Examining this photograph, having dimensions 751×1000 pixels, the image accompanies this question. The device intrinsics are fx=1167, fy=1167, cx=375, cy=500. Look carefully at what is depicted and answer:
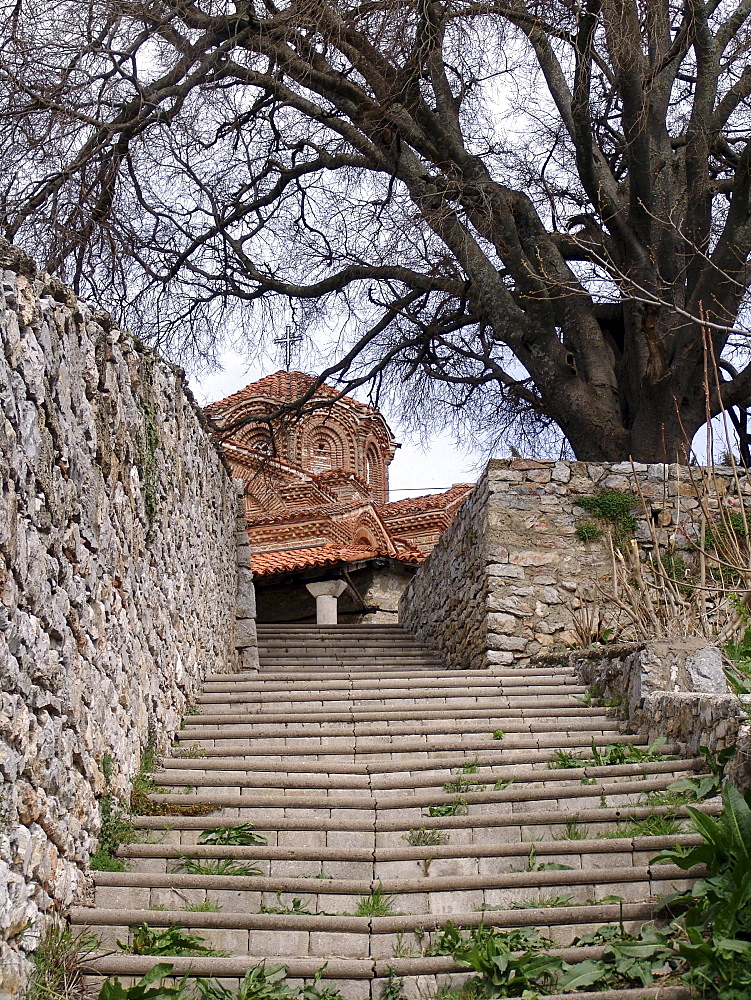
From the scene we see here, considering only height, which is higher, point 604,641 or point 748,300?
point 748,300

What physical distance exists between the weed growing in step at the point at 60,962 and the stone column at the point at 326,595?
492 inches

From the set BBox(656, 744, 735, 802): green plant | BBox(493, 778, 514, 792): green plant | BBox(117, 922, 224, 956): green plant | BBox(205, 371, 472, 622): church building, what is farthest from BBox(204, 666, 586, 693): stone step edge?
BBox(205, 371, 472, 622): church building

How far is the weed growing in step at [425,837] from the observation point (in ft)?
19.9

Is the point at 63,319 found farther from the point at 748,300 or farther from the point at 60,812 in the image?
the point at 748,300

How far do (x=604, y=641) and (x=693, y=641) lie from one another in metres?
2.99

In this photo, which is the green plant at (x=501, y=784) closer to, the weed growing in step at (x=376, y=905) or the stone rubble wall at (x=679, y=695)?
the stone rubble wall at (x=679, y=695)

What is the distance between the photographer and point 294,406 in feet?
49.0

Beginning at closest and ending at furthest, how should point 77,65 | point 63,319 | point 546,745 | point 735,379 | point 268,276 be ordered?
1. point 63,319
2. point 546,745
3. point 77,65
4. point 735,379
5. point 268,276

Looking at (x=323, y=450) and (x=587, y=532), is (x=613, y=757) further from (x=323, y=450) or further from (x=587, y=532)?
(x=323, y=450)

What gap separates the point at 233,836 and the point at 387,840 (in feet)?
2.67

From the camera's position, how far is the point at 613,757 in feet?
22.8

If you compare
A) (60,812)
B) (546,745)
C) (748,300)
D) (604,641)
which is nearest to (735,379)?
(748,300)

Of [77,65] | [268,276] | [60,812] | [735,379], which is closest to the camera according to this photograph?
[60,812]

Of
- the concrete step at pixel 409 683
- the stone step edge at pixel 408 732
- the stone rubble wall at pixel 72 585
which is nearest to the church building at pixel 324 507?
the concrete step at pixel 409 683
